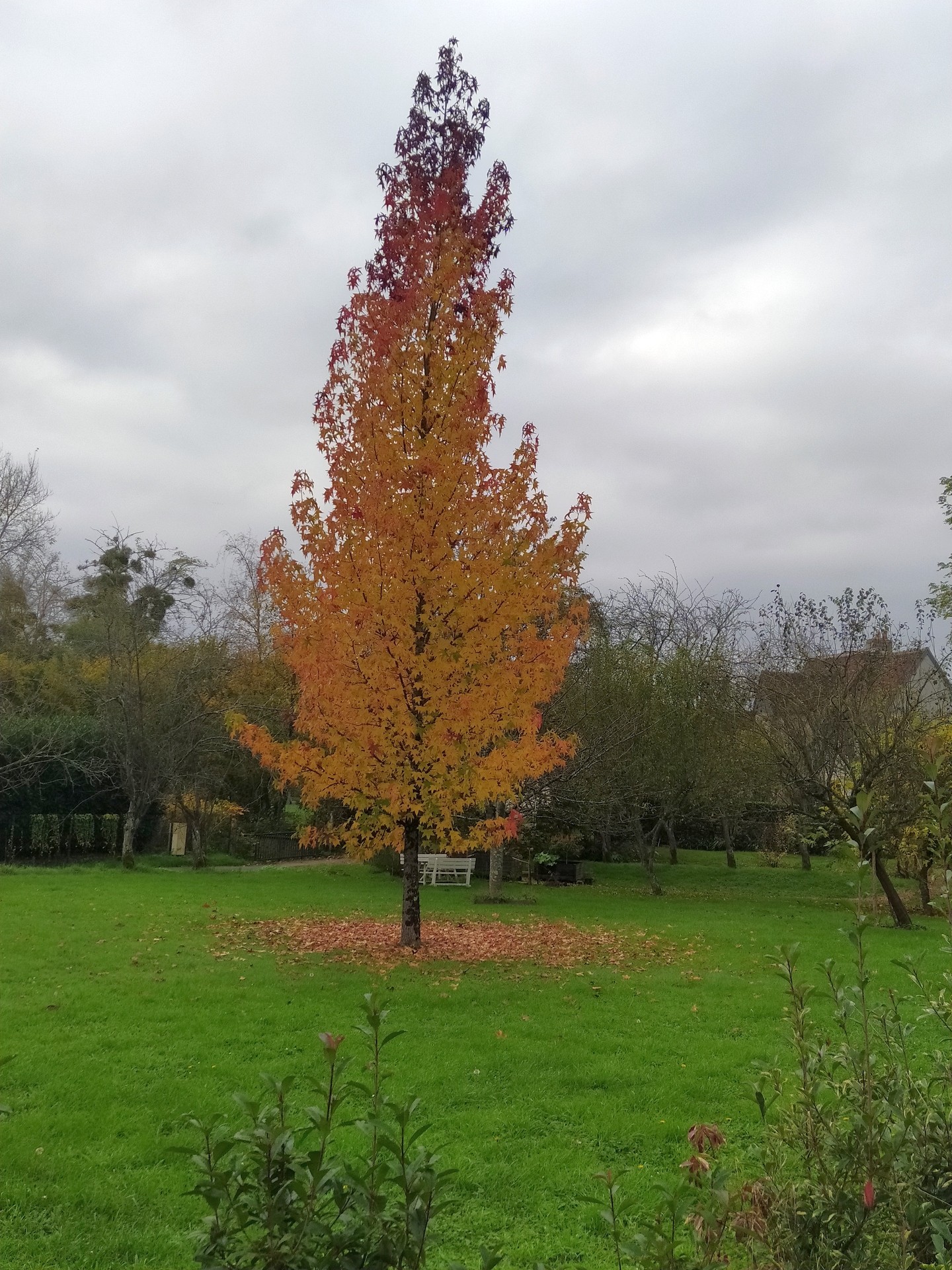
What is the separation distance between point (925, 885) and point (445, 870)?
10.8m

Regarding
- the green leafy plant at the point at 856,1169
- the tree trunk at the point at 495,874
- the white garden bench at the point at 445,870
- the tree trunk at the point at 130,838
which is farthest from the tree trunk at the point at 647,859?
the green leafy plant at the point at 856,1169

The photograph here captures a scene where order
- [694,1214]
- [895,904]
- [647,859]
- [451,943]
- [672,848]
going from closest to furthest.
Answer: [694,1214], [451,943], [895,904], [647,859], [672,848]

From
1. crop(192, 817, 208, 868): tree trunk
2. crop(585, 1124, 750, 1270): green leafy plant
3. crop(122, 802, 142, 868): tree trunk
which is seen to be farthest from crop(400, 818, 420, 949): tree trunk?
crop(192, 817, 208, 868): tree trunk

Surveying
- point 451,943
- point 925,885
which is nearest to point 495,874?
point 451,943

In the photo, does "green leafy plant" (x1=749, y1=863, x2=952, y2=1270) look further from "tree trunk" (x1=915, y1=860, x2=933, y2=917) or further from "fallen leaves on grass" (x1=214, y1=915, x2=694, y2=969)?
"tree trunk" (x1=915, y1=860, x2=933, y2=917)

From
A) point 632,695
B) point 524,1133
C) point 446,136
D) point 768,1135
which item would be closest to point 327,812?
point 632,695

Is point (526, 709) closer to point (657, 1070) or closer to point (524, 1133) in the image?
point (657, 1070)

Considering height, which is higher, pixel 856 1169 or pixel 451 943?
pixel 856 1169

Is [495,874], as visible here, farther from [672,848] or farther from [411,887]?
[672,848]

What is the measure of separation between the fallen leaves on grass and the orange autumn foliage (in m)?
1.31

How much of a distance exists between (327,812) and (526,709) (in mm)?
16509

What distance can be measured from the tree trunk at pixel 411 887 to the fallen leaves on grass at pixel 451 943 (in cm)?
18

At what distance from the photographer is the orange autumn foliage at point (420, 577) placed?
894cm

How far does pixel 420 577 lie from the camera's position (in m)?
8.91
